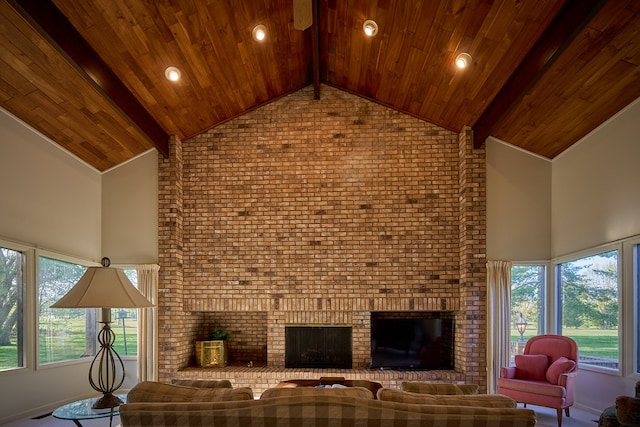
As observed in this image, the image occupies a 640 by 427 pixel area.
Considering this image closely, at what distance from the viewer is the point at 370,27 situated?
5.30m

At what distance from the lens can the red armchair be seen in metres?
5.04

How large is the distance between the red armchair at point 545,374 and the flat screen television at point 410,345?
1.24 m

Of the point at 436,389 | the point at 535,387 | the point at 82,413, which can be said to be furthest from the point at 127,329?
the point at 436,389

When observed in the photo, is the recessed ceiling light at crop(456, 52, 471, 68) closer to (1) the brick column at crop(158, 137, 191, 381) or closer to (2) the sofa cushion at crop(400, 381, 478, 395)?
(2) the sofa cushion at crop(400, 381, 478, 395)

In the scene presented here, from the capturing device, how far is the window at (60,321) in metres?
5.76

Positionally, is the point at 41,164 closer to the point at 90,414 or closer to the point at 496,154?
the point at 90,414

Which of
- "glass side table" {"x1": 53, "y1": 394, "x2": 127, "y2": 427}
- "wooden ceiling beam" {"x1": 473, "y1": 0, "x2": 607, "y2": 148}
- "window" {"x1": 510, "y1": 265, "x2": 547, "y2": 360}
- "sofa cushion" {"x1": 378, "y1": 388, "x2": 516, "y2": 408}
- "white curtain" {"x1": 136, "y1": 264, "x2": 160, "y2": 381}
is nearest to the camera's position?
"sofa cushion" {"x1": 378, "y1": 388, "x2": 516, "y2": 408}

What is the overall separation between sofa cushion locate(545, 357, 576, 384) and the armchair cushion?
179 millimetres

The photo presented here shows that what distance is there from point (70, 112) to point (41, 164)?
2.49ft

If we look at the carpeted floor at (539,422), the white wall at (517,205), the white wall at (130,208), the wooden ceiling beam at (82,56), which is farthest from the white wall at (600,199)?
the white wall at (130,208)

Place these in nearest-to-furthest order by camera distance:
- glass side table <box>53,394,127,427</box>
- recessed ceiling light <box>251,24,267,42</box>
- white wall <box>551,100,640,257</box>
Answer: glass side table <box>53,394,127,427</box> → white wall <box>551,100,640,257</box> → recessed ceiling light <box>251,24,267,42</box>

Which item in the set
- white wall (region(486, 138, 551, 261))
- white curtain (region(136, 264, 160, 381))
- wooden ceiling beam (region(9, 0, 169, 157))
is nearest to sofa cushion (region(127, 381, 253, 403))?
wooden ceiling beam (region(9, 0, 169, 157))

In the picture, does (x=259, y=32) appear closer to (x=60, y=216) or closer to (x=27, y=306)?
(x=60, y=216)

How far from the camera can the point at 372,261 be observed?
22.4 ft
